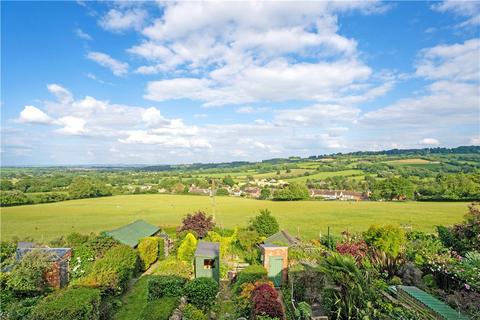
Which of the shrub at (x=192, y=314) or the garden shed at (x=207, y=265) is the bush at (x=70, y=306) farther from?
the garden shed at (x=207, y=265)

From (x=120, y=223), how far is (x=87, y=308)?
99.0 ft

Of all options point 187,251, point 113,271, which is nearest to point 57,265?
point 113,271

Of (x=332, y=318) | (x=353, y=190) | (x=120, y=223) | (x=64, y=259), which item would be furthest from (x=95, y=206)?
(x=353, y=190)

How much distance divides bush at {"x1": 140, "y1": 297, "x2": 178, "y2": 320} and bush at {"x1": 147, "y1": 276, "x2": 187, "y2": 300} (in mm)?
657

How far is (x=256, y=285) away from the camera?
9.34 metres

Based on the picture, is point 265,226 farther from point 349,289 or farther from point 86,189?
point 86,189

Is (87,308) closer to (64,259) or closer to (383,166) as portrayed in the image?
(64,259)

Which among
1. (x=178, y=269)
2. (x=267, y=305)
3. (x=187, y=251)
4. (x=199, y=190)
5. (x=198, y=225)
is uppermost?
(x=267, y=305)

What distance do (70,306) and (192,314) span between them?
3.45 m

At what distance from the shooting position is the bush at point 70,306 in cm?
734

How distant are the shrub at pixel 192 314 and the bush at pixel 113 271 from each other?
3.62 meters

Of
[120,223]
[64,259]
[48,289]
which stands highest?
[64,259]

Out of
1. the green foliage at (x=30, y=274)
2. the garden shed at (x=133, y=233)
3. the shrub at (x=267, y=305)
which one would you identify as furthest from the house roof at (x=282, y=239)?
the green foliage at (x=30, y=274)

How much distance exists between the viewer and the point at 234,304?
10.7 meters
